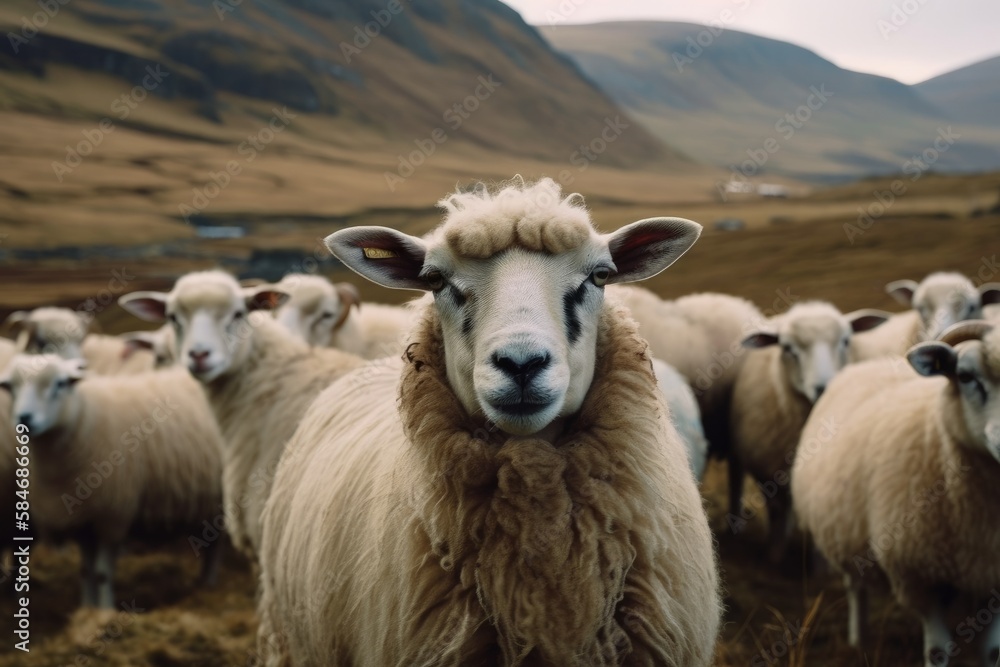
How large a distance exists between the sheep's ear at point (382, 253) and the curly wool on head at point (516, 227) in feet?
0.52

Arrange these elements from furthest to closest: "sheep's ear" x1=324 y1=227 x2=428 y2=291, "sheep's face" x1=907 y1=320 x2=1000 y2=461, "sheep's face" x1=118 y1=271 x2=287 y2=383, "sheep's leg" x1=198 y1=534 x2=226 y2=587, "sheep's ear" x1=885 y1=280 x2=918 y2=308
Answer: "sheep's ear" x1=885 y1=280 x2=918 y2=308, "sheep's leg" x1=198 y1=534 x2=226 y2=587, "sheep's face" x1=118 y1=271 x2=287 y2=383, "sheep's face" x1=907 y1=320 x2=1000 y2=461, "sheep's ear" x1=324 y1=227 x2=428 y2=291

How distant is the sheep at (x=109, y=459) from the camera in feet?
20.0

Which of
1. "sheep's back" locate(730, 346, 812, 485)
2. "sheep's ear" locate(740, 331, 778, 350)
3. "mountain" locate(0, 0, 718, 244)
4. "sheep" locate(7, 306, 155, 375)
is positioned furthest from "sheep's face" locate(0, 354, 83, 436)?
"sheep's back" locate(730, 346, 812, 485)

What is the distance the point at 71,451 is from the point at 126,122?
4351cm

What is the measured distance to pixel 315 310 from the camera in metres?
7.21

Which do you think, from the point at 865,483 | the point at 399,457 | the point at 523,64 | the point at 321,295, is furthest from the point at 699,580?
the point at 523,64

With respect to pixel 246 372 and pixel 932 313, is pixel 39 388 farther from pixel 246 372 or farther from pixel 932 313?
pixel 932 313

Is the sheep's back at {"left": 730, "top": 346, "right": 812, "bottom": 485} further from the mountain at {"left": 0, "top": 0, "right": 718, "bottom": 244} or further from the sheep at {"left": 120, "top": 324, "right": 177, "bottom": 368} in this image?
the sheep at {"left": 120, "top": 324, "right": 177, "bottom": 368}

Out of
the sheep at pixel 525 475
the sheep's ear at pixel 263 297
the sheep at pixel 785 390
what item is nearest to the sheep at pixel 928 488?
the sheep at pixel 785 390

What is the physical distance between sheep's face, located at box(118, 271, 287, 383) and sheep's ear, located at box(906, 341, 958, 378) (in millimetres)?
4095

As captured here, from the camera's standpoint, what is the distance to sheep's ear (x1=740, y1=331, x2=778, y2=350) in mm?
6496

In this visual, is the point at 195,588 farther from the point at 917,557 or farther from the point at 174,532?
the point at 917,557

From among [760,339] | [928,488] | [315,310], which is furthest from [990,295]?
[315,310]

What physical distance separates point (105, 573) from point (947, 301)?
26.8 ft
